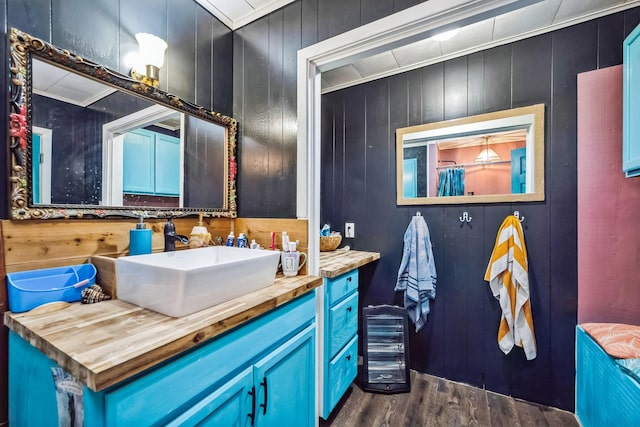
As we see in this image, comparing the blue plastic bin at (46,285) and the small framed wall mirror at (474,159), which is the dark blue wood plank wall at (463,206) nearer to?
the small framed wall mirror at (474,159)

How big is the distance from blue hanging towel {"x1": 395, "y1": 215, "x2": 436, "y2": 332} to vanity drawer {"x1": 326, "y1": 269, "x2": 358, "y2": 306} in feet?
1.33

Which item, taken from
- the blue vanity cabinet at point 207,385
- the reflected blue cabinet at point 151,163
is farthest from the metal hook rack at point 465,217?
the reflected blue cabinet at point 151,163

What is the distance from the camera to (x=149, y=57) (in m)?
1.23

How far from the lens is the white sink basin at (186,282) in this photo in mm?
787

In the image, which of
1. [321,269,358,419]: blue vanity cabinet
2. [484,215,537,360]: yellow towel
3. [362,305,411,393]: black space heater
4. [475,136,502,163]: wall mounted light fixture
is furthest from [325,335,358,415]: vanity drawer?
[475,136,502,163]: wall mounted light fixture

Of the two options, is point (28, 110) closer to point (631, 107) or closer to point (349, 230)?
point (349, 230)

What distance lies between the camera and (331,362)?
1.57 meters

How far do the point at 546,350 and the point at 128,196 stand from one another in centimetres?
245

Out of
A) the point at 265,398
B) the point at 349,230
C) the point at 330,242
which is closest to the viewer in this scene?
the point at 265,398

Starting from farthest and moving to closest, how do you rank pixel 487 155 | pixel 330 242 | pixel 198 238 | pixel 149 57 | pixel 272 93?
pixel 330 242, pixel 487 155, pixel 272 93, pixel 198 238, pixel 149 57

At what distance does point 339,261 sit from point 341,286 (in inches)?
7.3

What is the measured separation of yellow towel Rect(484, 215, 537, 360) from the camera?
1.68m

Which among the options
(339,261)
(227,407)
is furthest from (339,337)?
(227,407)

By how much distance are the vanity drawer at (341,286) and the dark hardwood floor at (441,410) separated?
0.69 metres
